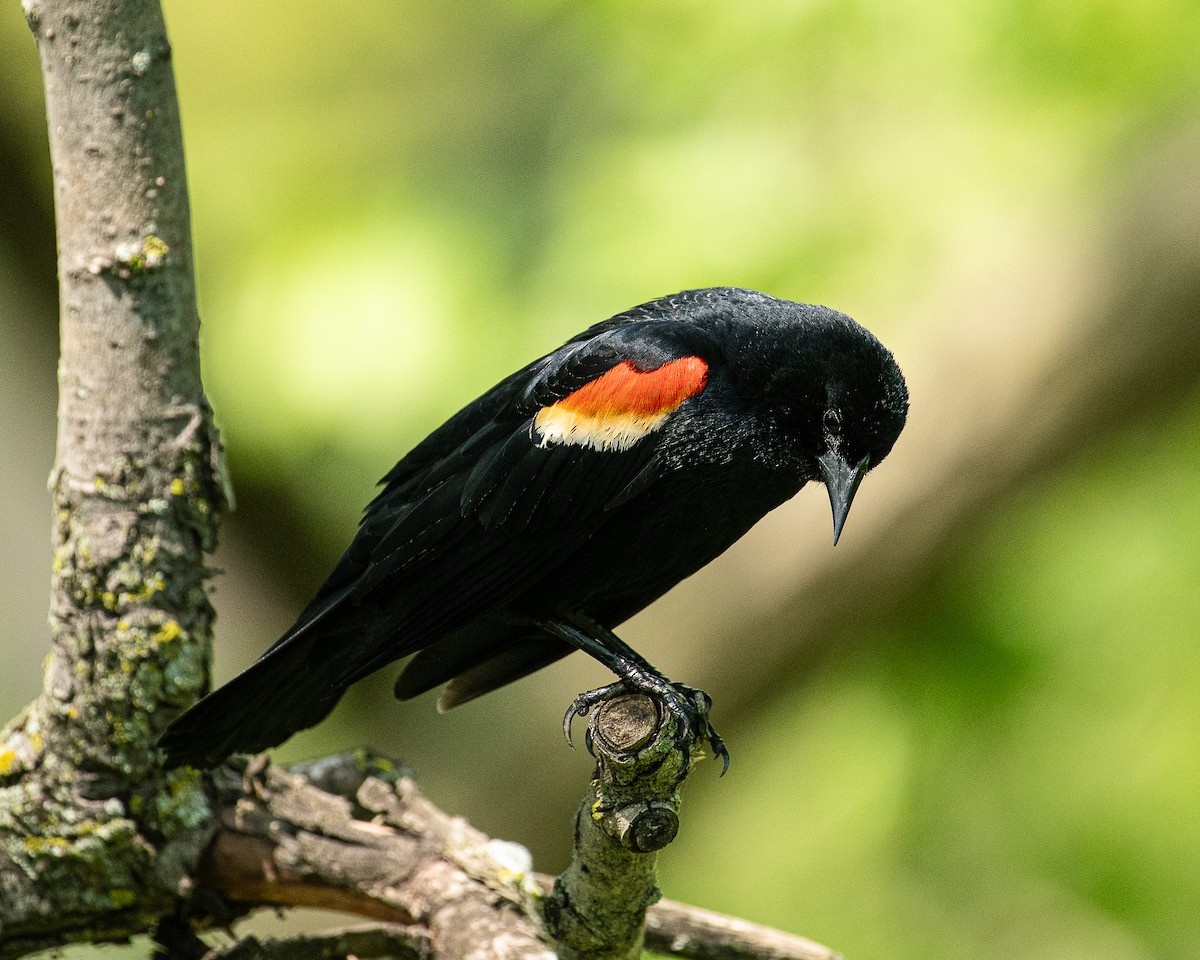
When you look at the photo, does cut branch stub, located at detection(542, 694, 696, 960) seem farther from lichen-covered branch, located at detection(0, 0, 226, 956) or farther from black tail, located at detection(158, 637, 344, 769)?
lichen-covered branch, located at detection(0, 0, 226, 956)

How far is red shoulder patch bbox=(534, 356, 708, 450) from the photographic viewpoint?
260 cm

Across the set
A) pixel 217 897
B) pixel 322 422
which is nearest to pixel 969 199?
pixel 322 422

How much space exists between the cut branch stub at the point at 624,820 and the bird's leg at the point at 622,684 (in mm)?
174

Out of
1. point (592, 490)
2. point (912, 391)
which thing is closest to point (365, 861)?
point (592, 490)

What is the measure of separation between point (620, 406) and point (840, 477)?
1.76 feet

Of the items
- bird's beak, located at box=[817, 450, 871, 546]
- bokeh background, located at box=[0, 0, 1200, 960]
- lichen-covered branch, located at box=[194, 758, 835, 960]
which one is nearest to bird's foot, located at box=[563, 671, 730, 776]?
lichen-covered branch, located at box=[194, 758, 835, 960]

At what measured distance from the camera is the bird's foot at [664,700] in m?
2.48

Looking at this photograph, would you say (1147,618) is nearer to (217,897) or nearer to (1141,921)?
(1141,921)

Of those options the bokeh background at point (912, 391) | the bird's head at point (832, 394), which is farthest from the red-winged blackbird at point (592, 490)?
the bokeh background at point (912, 391)

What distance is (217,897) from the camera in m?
2.91

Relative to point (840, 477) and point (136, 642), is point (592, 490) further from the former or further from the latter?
point (136, 642)

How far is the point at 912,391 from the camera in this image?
457 centimetres

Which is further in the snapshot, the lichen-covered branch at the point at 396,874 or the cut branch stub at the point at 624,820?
the lichen-covered branch at the point at 396,874

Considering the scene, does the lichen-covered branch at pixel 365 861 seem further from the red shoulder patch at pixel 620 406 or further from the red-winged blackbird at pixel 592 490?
the red shoulder patch at pixel 620 406
